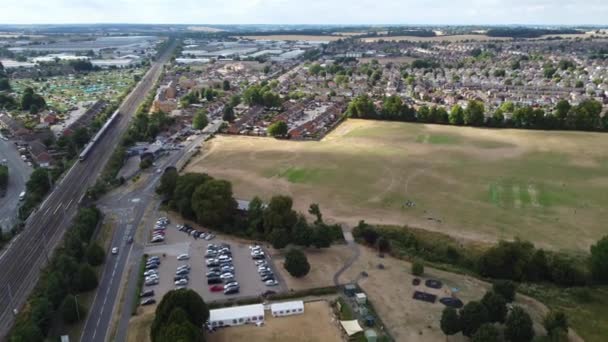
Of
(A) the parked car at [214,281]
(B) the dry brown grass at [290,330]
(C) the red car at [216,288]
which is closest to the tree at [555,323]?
(B) the dry brown grass at [290,330]

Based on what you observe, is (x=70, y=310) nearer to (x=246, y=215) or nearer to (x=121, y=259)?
(x=121, y=259)

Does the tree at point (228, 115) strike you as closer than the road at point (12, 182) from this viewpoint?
No

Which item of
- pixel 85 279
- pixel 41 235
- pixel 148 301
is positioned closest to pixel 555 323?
pixel 148 301

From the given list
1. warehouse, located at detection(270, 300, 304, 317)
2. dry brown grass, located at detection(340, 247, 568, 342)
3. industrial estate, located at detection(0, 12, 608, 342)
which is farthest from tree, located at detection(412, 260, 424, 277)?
warehouse, located at detection(270, 300, 304, 317)

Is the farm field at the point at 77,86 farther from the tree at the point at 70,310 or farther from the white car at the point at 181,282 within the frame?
the tree at the point at 70,310

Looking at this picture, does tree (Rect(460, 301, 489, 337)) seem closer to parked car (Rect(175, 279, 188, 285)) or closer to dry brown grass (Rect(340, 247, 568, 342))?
dry brown grass (Rect(340, 247, 568, 342))

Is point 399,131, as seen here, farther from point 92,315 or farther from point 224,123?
point 92,315

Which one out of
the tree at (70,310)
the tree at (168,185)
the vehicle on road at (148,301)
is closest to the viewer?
the tree at (70,310)
